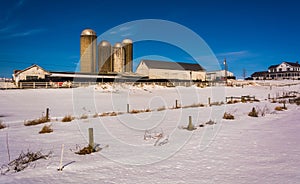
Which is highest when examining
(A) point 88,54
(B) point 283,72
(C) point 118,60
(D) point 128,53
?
(D) point 128,53

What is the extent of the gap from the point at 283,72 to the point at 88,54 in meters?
74.4

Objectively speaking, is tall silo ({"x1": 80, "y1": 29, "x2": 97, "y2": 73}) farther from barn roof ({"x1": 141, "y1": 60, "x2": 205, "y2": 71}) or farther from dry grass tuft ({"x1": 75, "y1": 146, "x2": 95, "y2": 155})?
dry grass tuft ({"x1": 75, "y1": 146, "x2": 95, "y2": 155})

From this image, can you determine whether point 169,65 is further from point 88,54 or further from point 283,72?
point 283,72

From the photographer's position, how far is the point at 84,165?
489cm

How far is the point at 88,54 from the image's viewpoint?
4419 centimetres

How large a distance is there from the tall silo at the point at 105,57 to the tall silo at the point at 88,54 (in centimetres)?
137

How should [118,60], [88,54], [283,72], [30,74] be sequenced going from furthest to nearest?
[283,72] → [118,60] → [88,54] → [30,74]

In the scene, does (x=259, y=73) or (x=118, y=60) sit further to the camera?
(x=259, y=73)

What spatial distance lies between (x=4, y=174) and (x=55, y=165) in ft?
2.94

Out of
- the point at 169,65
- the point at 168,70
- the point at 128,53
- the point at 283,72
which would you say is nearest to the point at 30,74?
the point at 128,53

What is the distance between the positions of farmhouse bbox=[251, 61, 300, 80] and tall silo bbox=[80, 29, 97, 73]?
6941 cm

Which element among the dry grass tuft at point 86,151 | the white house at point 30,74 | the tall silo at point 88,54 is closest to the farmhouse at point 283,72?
the tall silo at point 88,54

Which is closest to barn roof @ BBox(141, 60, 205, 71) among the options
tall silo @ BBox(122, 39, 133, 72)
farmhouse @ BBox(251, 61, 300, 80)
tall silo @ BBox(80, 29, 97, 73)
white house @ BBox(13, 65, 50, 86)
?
tall silo @ BBox(122, 39, 133, 72)

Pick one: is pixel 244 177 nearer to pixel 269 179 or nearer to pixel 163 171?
pixel 269 179
